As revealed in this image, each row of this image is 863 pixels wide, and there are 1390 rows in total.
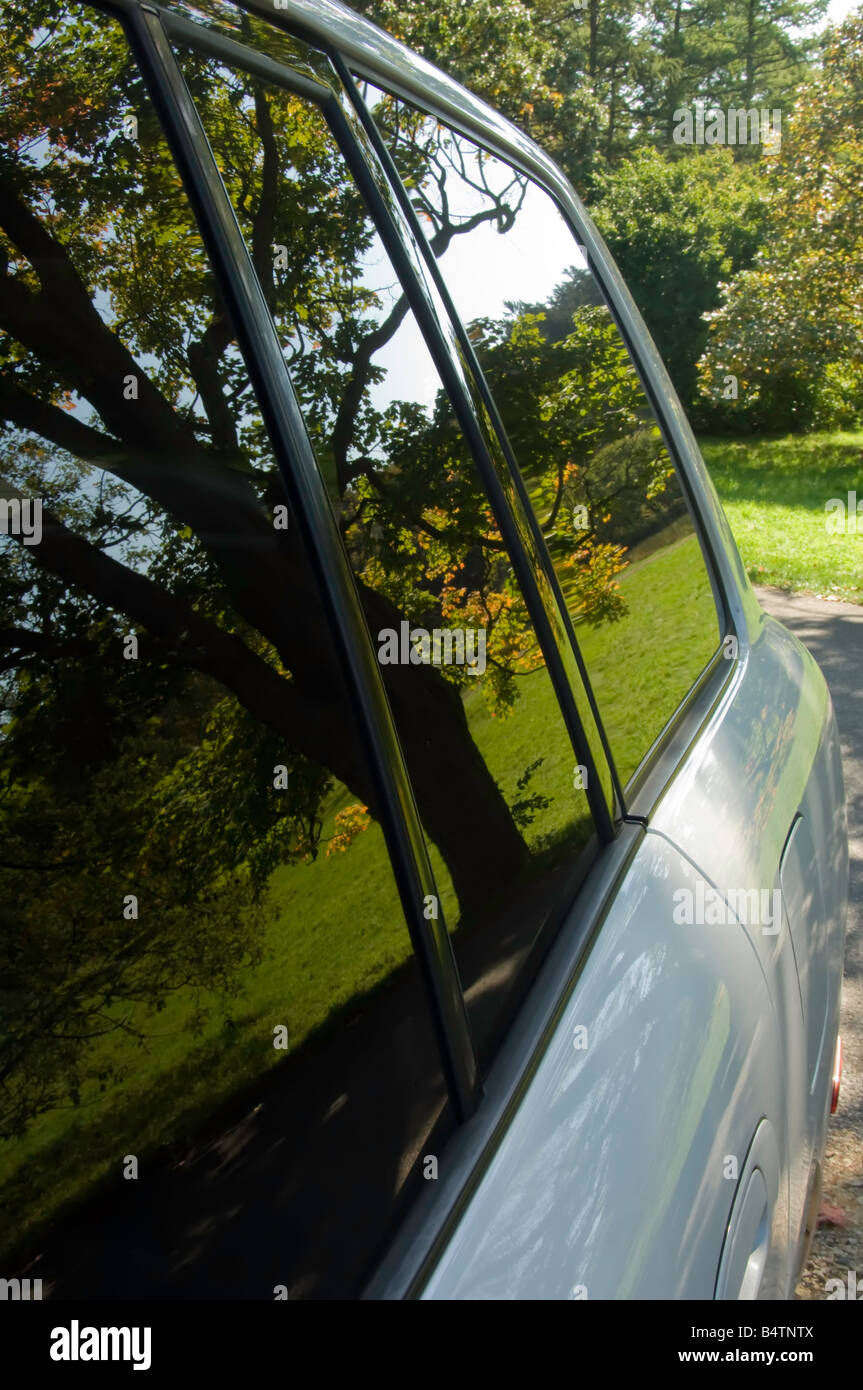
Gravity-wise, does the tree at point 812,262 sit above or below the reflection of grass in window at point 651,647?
above

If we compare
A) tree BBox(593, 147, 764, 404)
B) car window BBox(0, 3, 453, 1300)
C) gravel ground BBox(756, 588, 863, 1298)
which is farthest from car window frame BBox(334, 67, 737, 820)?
tree BBox(593, 147, 764, 404)

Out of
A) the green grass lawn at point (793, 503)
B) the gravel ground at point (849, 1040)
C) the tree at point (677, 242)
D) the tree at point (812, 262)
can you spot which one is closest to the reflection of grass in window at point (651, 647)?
the gravel ground at point (849, 1040)

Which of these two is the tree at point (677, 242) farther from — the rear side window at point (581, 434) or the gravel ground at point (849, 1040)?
the rear side window at point (581, 434)

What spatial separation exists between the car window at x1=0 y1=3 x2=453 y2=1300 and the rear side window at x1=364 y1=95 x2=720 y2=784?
21.7 inches

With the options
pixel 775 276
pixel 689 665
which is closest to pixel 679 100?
pixel 775 276

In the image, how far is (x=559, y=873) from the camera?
1373 millimetres

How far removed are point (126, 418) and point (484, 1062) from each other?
0.70 metres

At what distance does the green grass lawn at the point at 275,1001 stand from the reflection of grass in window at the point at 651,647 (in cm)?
25

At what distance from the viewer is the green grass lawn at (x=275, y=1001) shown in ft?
2.43

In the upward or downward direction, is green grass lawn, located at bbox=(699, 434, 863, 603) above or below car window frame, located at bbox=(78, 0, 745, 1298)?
above

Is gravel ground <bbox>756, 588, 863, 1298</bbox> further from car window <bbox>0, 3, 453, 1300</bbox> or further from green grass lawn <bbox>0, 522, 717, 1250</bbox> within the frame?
car window <bbox>0, 3, 453, 1300</bbox>

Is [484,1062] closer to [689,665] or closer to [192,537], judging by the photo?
[192,537]

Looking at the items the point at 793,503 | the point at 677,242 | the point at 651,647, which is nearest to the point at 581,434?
the point at 651,647

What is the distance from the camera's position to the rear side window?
5.05ft
